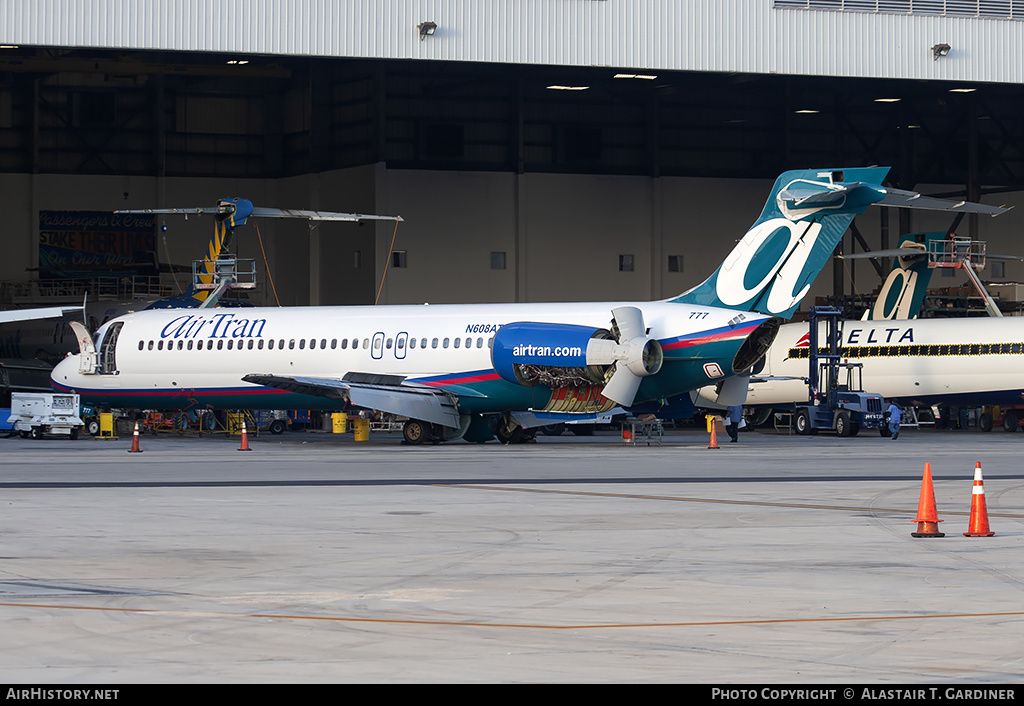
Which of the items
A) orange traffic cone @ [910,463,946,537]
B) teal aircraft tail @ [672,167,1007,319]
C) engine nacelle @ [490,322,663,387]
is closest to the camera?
orange traffic cone @ [910,463,946,537]

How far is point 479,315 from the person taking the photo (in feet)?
116

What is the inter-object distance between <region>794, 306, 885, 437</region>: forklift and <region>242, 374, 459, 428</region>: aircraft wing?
42.1 feet

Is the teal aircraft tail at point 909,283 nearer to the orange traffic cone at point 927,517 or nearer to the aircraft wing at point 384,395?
the aircraft wing at point 384,395

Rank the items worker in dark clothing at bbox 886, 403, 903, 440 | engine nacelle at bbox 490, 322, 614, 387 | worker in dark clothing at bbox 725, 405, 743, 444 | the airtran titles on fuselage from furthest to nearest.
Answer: worker in dark clothing at bbox 886, 403, 903, 440, worker in dark clothing at bbox 725, 405, 743, 444, the airtran titles on fuselage, engine nacelle at bbox 490, 322, 614, 387

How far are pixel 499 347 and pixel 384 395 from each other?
3045 mm

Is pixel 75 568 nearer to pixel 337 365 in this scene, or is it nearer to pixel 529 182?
pixel 337 365

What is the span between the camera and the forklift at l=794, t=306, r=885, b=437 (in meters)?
41.7

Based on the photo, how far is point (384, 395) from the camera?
3391 centimetres

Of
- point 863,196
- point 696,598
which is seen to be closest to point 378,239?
point 863,196

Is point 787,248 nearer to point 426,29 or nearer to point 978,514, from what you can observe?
point 426,29

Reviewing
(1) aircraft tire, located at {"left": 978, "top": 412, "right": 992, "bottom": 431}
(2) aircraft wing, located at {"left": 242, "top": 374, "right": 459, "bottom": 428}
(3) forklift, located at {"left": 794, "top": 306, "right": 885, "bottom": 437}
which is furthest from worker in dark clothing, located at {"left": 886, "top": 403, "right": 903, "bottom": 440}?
(2) aircraft wing, located at {"left": 242, "top": 374, "right": 459, "bottom": 428}

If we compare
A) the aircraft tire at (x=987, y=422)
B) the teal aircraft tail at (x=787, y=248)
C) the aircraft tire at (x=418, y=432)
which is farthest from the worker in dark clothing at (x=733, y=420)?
the aircraft tire at (x=987, y=422)

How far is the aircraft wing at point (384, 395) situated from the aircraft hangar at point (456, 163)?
2749 centimetres

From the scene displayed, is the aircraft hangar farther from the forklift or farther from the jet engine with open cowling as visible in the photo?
the jet engine with open cowling
